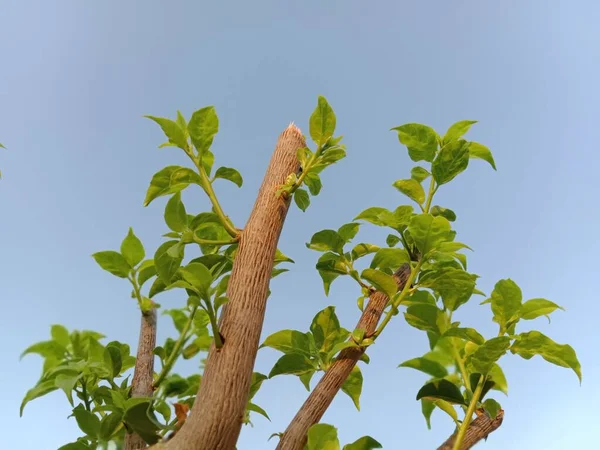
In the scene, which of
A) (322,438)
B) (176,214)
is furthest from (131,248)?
(322,438)

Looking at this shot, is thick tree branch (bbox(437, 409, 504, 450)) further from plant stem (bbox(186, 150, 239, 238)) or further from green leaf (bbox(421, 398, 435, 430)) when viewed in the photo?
plant stem (bbox(186, 150, 239, 238))

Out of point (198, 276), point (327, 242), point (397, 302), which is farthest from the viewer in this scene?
point (327, 242)

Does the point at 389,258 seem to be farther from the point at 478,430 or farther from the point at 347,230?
the point at 478,430

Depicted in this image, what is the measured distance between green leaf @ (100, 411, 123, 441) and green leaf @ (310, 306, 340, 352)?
1.07 feet

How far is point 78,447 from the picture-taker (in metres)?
0.80

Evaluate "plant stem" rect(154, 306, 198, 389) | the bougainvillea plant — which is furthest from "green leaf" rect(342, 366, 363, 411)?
"plant stem" rect(154, 306, 198, 389)

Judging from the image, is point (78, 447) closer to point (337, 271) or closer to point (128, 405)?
point (128, 405)

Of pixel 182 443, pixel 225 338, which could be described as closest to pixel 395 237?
pixel 225 338

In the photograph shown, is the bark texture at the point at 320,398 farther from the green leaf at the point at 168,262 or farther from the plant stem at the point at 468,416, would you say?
the green leaf at the point at 168,262

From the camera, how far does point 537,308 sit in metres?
0.80

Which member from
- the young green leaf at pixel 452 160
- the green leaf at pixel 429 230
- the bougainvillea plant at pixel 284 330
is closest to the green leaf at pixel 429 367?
the bougainvillea plant at pixel 284 330

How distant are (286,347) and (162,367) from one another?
0.25 metres

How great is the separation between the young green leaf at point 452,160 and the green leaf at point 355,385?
0.36 meters

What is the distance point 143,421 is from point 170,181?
0.36m
